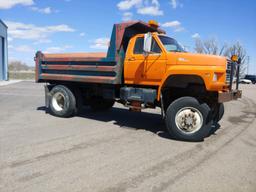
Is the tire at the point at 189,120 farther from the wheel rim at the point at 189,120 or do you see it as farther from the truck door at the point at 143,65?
the truck door at the point at 143,65

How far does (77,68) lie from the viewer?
8766 millimetres

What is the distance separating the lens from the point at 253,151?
589cm

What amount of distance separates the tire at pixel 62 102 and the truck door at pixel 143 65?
2.21 meters

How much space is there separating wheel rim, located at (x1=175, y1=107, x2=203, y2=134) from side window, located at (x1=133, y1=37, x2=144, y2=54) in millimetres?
2047

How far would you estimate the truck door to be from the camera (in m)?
7.23

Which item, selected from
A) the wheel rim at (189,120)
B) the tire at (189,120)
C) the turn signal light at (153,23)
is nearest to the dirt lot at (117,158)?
the tire at (189,120)

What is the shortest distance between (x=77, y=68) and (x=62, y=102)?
1522 mm

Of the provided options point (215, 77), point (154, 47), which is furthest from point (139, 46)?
point (215, 77)

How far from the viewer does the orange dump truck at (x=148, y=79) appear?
6.64m

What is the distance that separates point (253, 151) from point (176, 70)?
244 centimetres

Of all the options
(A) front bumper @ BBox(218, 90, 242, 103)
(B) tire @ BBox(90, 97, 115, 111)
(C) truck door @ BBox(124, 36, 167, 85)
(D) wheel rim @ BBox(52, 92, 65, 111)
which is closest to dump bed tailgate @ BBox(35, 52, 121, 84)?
(C) truck door @ BBox(124, 36, 167, 85)

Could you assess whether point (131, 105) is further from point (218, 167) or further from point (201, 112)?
point (218, 167)

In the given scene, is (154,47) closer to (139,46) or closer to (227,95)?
(139,46)

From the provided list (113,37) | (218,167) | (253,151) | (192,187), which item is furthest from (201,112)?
(113,37)
